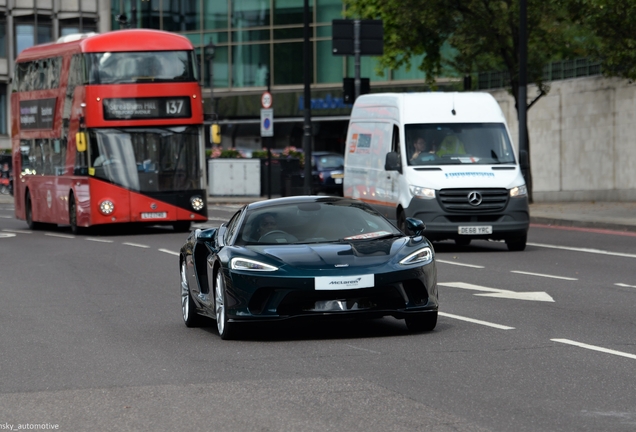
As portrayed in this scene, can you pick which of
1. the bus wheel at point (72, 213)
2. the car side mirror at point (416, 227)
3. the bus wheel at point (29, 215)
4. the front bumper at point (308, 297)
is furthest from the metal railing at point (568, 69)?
the front bumper at point (308, 297)

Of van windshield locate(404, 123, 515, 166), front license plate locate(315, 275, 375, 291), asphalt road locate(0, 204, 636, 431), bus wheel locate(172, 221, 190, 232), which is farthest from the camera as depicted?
bus wheel locate(172, 221, 190, 232)

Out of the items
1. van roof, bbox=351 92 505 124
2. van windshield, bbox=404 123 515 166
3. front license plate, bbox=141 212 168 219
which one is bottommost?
front license plate, bbox=141 212 168 219

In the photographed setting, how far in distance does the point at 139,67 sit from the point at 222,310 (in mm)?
18279

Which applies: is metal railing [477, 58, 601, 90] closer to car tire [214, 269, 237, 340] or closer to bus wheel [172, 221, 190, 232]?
bus wheel [172, 221, 190, 232]

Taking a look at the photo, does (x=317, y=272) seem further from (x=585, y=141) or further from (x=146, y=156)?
(x=585, y=141)

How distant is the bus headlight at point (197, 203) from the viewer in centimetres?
3019

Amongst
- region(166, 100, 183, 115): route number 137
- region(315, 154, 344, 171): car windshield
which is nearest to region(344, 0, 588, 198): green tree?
region(315, 154, 344, 171): car windshield

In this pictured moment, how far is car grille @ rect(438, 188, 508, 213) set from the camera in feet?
72.2

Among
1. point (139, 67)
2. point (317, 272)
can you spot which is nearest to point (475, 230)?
point (139, 67)

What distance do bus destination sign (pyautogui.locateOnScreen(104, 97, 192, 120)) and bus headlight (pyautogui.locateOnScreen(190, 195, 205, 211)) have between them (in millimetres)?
1827

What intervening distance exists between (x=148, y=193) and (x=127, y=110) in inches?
70.9

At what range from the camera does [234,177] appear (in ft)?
169

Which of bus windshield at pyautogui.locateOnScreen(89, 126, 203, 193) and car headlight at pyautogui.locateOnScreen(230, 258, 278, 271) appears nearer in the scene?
car headlight at pyautogui.locateOnScreen(230, 258, 278, 271)

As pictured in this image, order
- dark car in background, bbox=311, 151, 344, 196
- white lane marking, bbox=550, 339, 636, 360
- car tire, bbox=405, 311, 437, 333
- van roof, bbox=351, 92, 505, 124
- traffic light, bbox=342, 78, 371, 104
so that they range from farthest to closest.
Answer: dark car in background, bbox=311, 151, 344, 196
traffic light, bbox=342, 78, 371, 104
van roof, bbox=351, 92, 505, 124
car tire, bbox=405, 311, 437, 333
white lane marking, bbox=550, 339, 636, 360
